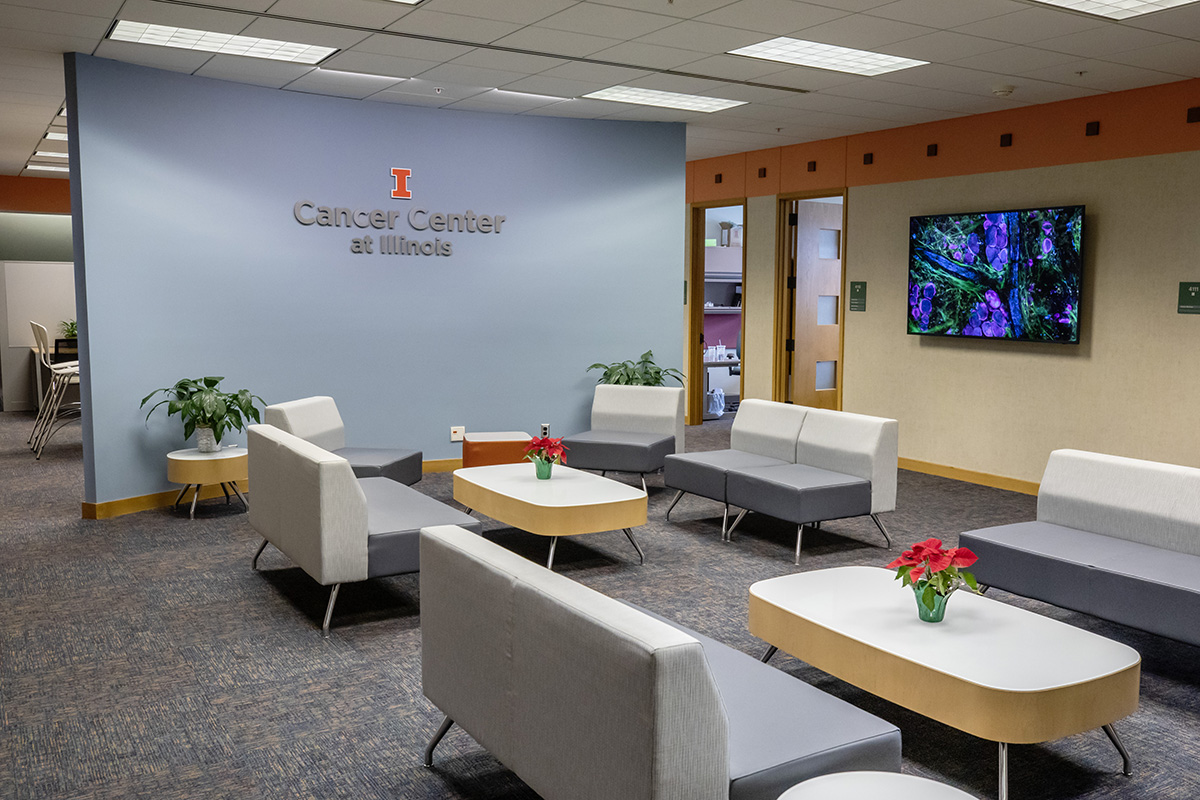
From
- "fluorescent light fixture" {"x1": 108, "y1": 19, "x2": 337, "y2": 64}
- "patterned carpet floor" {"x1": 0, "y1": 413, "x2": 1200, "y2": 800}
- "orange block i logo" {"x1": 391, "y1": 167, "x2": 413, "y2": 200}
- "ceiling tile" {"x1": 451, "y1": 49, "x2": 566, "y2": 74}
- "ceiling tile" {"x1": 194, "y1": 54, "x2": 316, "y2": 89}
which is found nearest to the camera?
"patterned carpet floor" {"x1": 0, "y1": 413, "x2": 1200, "y2": 800}

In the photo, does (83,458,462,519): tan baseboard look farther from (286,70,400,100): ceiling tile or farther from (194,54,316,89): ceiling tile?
(286,70,400,100): ceiling tile

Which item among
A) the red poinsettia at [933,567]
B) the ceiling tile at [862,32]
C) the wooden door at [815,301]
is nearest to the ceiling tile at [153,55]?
the ceiling tile at [862,32]

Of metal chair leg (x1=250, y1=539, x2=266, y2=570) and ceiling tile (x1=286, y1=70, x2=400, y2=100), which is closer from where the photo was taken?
metal chair leg (x1=250, y1=539, x2=266, y2=570)

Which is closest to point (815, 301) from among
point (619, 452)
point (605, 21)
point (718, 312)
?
point (718, 312)

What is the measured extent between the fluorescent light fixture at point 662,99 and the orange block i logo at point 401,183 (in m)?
1.65

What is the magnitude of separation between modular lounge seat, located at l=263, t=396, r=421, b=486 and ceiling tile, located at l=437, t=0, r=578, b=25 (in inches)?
108

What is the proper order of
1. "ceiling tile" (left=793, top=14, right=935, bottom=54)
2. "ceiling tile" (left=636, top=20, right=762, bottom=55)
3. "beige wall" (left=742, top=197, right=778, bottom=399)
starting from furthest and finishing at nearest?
"beige wall" (left=742, top=197, right=778, bottom=399) → "ceiling tile" (left=636, top=20, right=762, bottom=55) → "ceiling tile" (left=793, top=14, right=935, bottom=54)

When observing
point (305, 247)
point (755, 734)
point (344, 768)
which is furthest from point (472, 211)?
point (755, 734)

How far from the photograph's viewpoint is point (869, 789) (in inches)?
85.2

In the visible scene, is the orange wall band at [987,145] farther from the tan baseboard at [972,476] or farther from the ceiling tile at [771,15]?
the ceiling tile at [771,15]

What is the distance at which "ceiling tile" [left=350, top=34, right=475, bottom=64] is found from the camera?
578cm

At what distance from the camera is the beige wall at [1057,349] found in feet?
21.9

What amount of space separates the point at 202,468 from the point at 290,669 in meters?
2.95

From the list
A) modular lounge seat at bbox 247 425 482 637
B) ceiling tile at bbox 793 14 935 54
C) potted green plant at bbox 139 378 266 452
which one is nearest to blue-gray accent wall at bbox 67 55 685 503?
potted green plant at bbox 139 378 266 452
